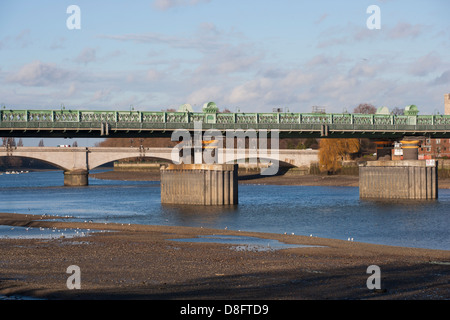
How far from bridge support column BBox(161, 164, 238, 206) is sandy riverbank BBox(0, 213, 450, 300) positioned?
3561cm

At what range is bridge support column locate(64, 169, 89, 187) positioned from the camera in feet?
515

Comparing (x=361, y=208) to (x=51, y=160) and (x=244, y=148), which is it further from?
(x=51, y=160)

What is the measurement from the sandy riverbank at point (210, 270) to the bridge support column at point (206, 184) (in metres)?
35.6

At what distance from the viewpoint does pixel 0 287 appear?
25734mm

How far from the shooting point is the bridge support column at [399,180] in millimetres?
92875

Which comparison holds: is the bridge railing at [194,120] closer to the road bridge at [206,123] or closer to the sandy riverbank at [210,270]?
the road bridge at [206,123]

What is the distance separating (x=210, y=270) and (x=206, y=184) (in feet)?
172

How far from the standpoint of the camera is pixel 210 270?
31688 mm

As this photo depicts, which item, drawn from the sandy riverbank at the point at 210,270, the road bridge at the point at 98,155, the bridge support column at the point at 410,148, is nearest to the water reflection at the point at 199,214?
the sandy riverbank at the point at 210,270

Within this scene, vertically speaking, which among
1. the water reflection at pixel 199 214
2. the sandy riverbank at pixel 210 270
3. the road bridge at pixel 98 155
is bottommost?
the water reflection at pixel 199 214

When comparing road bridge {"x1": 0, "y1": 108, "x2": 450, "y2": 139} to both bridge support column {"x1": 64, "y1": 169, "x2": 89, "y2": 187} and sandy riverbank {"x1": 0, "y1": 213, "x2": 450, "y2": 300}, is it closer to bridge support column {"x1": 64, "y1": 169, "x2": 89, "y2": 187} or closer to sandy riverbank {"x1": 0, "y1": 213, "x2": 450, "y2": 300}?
sandy riverbank {"x1": 0, "y1": 213, "x2": 450, "y2": 300}

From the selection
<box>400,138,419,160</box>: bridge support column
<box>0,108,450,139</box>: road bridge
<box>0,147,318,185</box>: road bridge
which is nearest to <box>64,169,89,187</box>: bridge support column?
<box>0,147,318,185</box>: road bridge

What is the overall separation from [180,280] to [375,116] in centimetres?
7395
